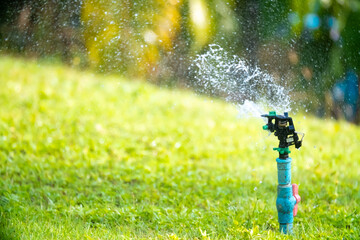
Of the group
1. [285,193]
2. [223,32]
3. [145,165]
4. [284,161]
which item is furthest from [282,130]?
[145,165]

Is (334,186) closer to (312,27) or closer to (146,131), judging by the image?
(312,27)

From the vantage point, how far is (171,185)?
150 inches

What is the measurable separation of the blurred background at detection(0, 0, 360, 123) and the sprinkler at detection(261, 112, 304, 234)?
1.10m

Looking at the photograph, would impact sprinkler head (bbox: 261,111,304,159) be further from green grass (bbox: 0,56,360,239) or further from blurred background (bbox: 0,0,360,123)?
blurred background (bbox: 0,0,360,123)

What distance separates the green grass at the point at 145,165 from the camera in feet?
9.83

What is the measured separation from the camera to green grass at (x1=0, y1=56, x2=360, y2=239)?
2996mm

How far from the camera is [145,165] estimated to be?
4.33 m

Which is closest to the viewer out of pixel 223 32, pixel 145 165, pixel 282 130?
pixel 282 130

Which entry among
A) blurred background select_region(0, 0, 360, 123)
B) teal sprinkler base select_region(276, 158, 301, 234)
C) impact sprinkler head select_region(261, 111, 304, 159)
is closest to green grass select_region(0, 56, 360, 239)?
teal sprinkler base select_region(276, 158, 301, 234)

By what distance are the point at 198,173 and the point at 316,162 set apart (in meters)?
1.20

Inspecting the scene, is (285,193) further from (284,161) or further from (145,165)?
(145,165)

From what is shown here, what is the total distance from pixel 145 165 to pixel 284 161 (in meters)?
1.99

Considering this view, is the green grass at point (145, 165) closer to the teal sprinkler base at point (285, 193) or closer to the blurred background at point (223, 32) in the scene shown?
the teal sprinkler base at point (285, 193)

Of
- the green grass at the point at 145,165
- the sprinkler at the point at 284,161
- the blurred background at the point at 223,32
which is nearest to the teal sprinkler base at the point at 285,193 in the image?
the sprinkler at the point at 284,161
